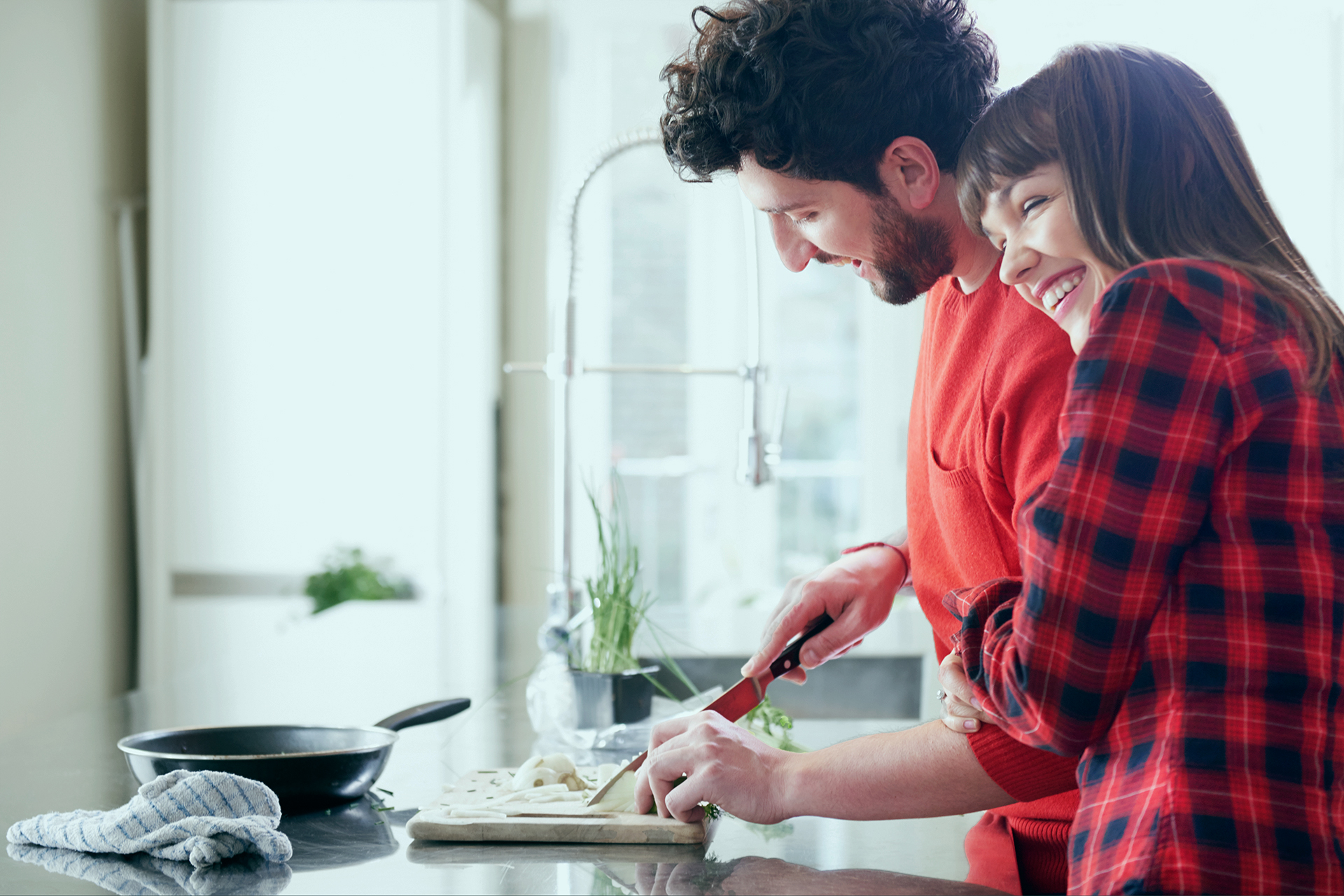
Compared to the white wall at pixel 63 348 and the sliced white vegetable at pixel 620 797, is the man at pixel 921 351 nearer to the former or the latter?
the sliced white vegetable at pixel 620 797

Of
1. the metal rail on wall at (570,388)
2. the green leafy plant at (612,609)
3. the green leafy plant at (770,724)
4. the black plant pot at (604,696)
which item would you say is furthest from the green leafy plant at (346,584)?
the green leafy plant at (770,724)

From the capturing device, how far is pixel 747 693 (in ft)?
3.84

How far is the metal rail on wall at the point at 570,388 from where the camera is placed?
62.6 inches

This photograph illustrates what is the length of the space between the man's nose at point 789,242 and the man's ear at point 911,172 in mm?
114

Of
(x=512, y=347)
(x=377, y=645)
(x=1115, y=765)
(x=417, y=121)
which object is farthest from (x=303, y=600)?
(x=1115, y=765)

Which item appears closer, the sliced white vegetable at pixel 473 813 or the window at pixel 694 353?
the sliced white vegetable at pixel 473 813

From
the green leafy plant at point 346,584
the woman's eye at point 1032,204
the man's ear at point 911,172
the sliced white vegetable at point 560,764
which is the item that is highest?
the man's ear at point 911,172

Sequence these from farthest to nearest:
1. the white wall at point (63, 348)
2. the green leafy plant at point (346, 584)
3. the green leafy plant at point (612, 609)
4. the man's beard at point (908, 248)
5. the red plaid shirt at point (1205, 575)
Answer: the green leafy plant at point (346, 584) → the white wall at point (63, 348) → the green leafy plant at point (612, 609) → the man's beard at point (908, 248) → the red plaid shirt at point (1205, 575)

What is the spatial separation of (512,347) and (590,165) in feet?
8.55

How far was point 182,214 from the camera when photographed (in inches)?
142

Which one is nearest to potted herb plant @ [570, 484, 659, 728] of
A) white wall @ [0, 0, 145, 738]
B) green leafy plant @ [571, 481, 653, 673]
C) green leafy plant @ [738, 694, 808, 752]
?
green leafy plant @ [571, 481, 653, 673]

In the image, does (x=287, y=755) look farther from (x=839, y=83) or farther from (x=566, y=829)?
Result: (x=839, y=83)

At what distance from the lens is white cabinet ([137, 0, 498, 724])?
11.7 feet

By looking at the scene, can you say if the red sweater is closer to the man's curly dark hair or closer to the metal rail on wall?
the man's curly dark hair
